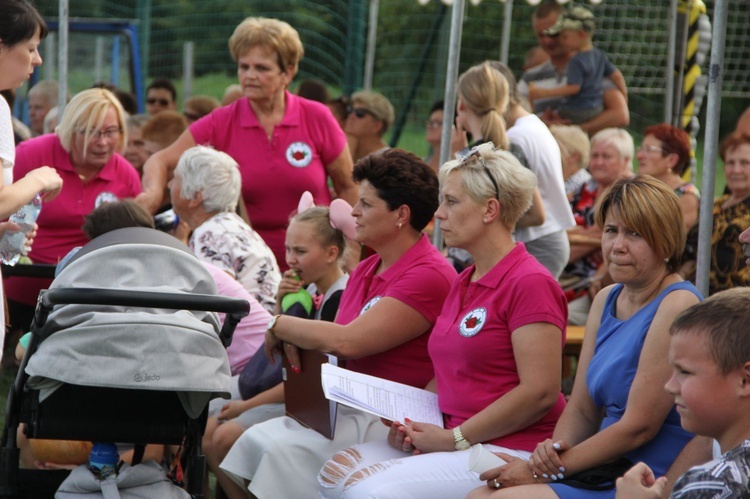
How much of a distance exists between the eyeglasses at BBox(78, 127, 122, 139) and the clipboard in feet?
7.98

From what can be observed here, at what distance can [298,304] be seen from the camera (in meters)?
4.42

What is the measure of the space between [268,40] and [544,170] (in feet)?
5.32

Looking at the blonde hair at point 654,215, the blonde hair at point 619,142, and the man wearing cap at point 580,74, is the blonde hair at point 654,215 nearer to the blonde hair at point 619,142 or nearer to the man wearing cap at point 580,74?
the blonde hair at point 619,142

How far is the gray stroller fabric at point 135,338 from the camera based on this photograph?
Answer: 11.5ft

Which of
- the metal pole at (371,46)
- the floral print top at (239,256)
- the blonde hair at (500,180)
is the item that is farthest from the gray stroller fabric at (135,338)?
the metal pole at (371,46)

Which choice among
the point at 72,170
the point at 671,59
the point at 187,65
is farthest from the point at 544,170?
the point at 187,65

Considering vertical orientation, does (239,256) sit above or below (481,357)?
below

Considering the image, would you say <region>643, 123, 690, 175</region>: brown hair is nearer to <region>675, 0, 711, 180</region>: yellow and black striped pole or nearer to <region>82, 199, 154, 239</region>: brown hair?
<region>675, 0, 711, 180</region>: yellow and black striped pole

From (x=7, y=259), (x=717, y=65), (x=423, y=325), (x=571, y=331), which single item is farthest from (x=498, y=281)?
(x=571, y=331)

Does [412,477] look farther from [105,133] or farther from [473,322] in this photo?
[105,133]

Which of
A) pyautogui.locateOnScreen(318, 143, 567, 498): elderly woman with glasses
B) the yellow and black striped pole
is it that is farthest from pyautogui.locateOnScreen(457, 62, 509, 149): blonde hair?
the yellow and black striped pole

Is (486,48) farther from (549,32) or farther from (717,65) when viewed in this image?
(717,65)

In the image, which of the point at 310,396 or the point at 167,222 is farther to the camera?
the point at 167,222

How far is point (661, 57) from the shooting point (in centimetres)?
1208
